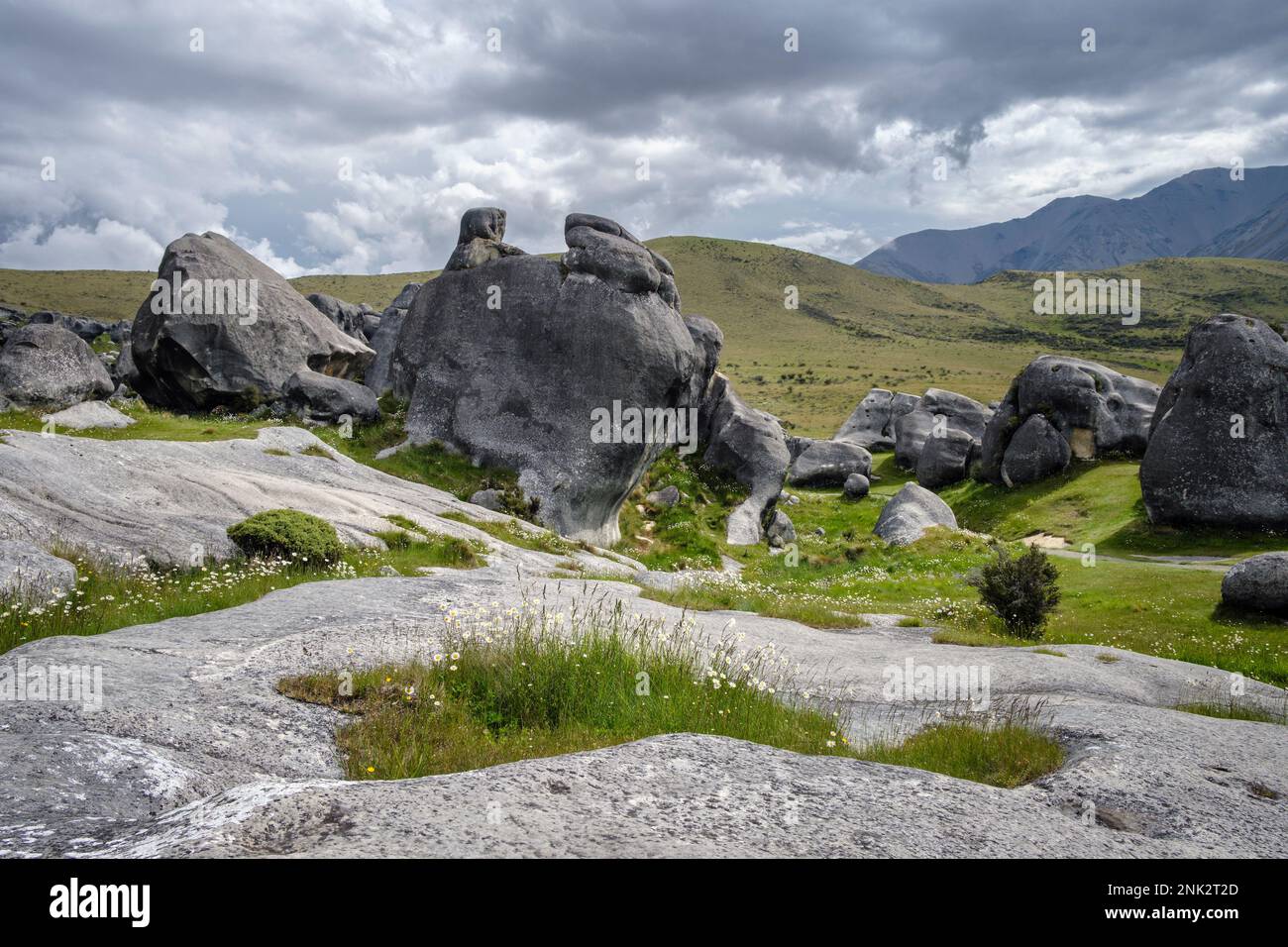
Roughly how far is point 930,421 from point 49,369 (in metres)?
61.8

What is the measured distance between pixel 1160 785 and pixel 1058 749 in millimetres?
1085

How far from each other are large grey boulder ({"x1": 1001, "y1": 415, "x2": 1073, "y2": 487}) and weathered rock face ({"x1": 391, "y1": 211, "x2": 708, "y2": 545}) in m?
29.6

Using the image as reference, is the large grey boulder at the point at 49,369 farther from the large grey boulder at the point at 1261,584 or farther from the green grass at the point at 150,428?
the large grey boulder at the point at 1261,584

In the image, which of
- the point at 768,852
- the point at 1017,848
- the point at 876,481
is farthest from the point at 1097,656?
the point at 876,481

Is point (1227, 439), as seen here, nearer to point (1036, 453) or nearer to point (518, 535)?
point (1036, 453)

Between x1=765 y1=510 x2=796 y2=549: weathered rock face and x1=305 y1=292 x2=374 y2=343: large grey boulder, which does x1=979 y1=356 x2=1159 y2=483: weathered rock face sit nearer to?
x1=765 y1=510 x2=796 y2=549: weathered rock face

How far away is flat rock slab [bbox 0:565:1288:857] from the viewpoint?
14.2 feet

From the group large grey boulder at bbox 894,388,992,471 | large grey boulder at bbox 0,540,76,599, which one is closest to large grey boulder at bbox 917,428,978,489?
large grey boulder at bbox 894,388,992,471

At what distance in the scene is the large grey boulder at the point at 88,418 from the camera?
87.4 ft

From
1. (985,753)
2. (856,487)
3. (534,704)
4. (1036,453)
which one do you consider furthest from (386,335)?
(985,753)

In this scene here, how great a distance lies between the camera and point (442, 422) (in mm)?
32469

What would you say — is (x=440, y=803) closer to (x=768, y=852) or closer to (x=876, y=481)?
(x=768, y=852)

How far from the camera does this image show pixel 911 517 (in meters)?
42.0

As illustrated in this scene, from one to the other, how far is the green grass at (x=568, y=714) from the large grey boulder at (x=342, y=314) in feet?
251
